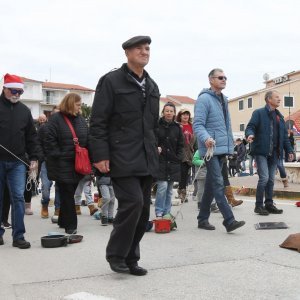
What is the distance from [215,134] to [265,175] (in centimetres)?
195

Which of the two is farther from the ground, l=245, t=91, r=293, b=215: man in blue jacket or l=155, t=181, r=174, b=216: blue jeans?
l=245, t=91, r=293, b=215: man in blue jacket

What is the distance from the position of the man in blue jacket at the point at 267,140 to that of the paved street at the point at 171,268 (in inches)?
58.5

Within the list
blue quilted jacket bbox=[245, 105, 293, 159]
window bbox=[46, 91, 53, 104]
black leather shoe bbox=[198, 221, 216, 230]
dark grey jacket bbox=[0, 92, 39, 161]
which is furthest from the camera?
window bbox=[46, 91, 53, 104]

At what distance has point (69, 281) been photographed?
14.6 feet

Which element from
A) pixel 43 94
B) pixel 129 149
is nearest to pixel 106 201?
pixel 129 149

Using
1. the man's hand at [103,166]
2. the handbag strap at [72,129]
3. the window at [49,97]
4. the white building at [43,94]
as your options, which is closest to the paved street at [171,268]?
the man's hand at [103,166]

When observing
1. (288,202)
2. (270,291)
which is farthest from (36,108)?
(270,291)

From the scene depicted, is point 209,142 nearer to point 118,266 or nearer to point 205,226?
point 205,226

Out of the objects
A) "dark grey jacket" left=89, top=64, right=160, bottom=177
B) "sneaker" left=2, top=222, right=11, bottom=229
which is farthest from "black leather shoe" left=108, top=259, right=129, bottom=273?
"sneaker" left=2, top=222, right=11, bottom=229

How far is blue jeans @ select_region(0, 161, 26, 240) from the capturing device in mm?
6031

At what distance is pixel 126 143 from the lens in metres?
4.57

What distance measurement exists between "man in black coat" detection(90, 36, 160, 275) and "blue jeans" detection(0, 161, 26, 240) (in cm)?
184

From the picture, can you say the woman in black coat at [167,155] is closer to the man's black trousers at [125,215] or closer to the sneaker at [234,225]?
the sneaker at [234,225]

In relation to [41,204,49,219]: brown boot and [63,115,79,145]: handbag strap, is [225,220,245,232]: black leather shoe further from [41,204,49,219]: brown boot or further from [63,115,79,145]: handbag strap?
[41,204,49,219]: brown boot
